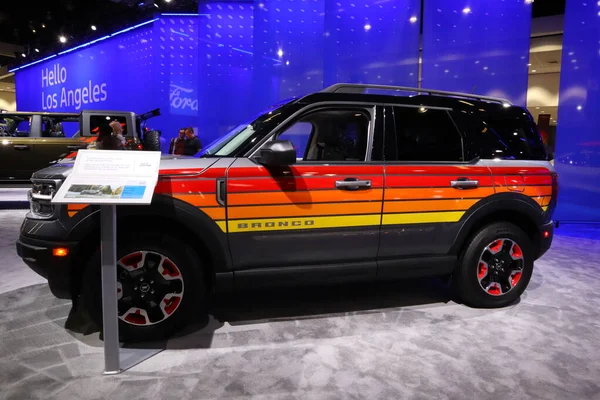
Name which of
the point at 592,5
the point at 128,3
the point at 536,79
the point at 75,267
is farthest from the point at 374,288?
the point at 128,3

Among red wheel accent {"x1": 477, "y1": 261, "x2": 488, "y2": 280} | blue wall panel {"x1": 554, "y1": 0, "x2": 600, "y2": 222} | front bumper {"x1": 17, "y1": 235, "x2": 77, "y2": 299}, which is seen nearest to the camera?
front bumper {"x1": 17, "y1": 235, "x2": 77, "y2": 299}

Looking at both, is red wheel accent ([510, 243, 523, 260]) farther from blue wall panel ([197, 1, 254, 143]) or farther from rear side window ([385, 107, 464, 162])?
blue wall panel ([197, 1, 254, 143])

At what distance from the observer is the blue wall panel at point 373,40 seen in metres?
8.14

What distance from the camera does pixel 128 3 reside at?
13344 mm

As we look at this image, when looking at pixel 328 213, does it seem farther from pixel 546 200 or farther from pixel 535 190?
pixel 546 200

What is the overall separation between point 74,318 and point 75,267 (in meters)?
0.82

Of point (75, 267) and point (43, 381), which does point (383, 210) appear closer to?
point (75, 267)

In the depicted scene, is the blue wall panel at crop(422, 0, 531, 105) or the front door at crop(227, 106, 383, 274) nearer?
the front door at crop(227, 106, 383, 274)

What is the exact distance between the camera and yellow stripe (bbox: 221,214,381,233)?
2.81 m

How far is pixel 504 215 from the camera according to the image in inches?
141

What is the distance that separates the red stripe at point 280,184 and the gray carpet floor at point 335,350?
1.10 meters

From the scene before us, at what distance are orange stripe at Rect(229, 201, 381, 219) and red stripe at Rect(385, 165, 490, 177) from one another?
0.30 meters

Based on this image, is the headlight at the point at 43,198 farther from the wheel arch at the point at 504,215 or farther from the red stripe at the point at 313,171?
the wheel arch at the point at 504,215

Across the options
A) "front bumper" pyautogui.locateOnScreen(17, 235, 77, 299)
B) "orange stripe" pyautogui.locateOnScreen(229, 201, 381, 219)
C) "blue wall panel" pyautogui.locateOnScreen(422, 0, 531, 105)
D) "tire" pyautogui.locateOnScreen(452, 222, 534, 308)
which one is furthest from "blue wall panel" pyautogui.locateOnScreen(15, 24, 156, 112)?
"tire" pyautogui.locateOnScreen(452, 222, 534, 308)
